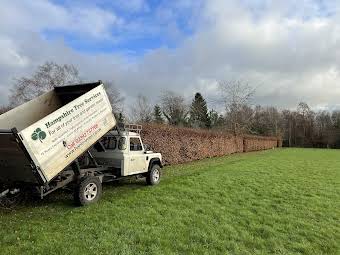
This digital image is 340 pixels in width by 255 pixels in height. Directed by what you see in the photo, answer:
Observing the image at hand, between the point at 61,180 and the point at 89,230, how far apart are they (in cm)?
233

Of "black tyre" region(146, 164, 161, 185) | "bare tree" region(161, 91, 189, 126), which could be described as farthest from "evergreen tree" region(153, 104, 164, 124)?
"black tyre" region(146, 164, 161, 185)

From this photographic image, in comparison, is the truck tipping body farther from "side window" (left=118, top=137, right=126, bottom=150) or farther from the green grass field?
the green grass field

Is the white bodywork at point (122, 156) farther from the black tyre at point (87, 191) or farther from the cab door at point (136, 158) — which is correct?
the black tyre at point (87, 191)

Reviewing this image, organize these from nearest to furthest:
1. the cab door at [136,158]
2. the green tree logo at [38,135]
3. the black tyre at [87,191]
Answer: the green tree logo at [38,135]
the black tyre at [87,191]
the cab door at [136,158]

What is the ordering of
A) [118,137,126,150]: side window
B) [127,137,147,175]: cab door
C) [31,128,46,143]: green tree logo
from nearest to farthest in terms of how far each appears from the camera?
[31,128,46,143]: green tree logo → [118,137,126,150]: side window → [127,137,147,175]: cab door

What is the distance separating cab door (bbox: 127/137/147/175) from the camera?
33.7 ft

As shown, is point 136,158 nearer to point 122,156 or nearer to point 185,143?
point 122,156

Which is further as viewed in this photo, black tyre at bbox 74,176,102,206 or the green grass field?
black tyre at bbox 74,176,102,206

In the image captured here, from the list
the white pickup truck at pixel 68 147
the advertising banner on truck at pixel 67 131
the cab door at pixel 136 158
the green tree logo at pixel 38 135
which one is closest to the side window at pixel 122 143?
the white pickup truck at pixel 68 147

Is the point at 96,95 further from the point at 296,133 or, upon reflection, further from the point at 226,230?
the point at 296,133

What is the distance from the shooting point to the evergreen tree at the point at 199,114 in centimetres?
6222

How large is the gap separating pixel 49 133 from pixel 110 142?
10.8 ft

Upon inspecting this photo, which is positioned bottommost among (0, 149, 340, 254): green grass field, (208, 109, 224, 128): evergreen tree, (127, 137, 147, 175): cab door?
(0, 149, 340, 254): green grass field

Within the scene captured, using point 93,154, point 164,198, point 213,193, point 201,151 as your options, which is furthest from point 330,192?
point 201,151
